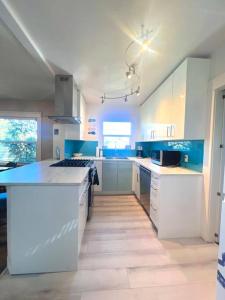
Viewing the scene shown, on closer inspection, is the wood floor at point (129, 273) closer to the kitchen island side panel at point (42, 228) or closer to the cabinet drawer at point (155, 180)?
the kitchen island side panel at point (42, 228)

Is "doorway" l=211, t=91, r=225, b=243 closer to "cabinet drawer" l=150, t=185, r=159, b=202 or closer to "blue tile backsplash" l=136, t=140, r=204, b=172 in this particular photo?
"blue tile backsplash" l=136, t=140, r=204, b=172

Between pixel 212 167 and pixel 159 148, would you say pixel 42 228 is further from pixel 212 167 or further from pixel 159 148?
pixel 159 148

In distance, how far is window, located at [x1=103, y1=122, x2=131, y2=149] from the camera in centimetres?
525

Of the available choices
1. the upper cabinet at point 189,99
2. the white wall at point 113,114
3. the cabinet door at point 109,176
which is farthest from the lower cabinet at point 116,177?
the upper cabinet at point 189,99

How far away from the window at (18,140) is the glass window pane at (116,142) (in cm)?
205

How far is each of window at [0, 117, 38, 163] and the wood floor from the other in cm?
329

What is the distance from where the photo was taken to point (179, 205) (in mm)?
2537

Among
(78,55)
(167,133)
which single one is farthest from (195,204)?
(78,55)

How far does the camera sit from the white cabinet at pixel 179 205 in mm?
2521

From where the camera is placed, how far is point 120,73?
292cm

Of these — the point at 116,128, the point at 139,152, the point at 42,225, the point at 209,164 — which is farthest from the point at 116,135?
the point at 42,225

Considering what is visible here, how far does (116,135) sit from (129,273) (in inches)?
151

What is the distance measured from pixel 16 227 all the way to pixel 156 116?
2976mm

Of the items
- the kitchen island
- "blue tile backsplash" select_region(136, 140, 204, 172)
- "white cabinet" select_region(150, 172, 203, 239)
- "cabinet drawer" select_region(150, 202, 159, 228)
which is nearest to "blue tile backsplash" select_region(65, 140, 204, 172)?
"blue tile backsplash" select_region(136, 140, 204, 172)
